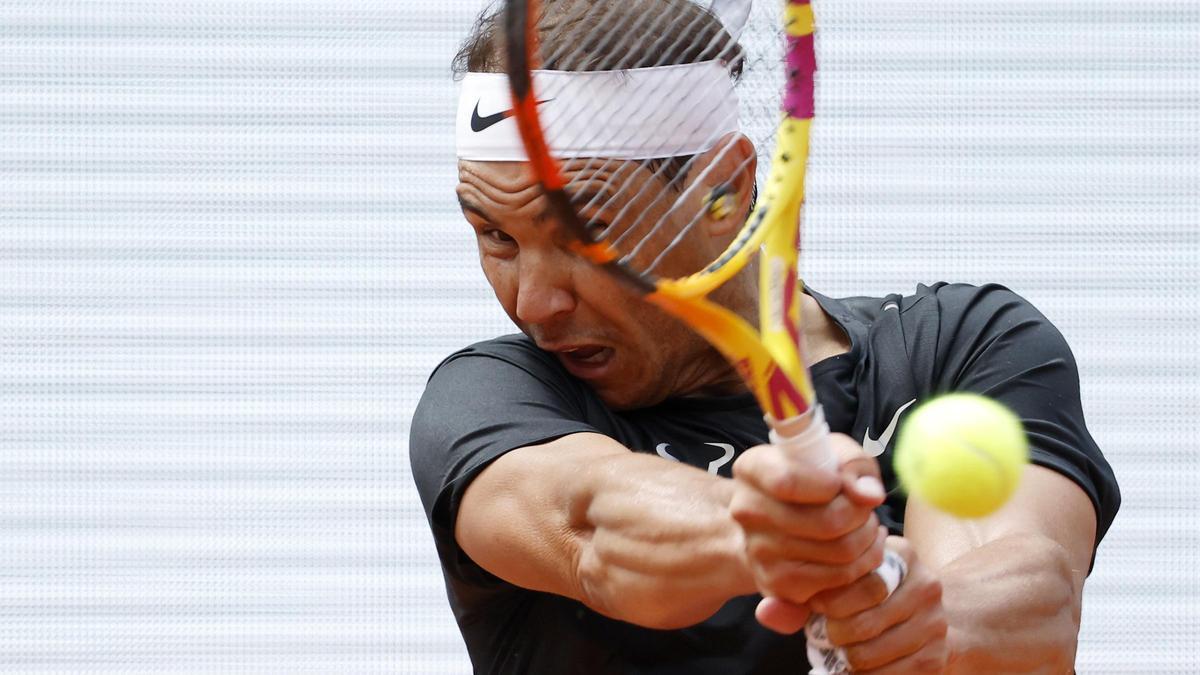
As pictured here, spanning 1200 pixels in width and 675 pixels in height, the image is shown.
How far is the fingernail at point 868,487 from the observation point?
102cm

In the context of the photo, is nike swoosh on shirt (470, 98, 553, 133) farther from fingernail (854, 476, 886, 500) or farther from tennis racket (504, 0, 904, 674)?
fingernail (854, 476, 886, 500)

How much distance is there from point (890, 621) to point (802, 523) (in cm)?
13

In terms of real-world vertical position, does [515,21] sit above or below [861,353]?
above

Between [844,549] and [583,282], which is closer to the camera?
[844,549]

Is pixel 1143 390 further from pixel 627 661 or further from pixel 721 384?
pixel 627 661

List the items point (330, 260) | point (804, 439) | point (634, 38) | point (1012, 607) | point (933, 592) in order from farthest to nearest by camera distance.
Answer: point (330, 260), point (634, 38), point (1012, 607), point (933, 592), point (804, 439)

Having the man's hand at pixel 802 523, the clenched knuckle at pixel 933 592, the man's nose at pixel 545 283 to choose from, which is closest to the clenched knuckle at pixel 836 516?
the man's hand at pixel 802 523

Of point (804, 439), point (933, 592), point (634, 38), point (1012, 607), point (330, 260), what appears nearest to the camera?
point (804, 439)

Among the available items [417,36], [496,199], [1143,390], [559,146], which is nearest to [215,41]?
[417,36]

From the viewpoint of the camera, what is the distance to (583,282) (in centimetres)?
149

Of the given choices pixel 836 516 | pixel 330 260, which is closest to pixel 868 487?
pixel 836 516

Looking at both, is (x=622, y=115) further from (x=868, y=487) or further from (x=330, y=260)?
(x=330, y=260)

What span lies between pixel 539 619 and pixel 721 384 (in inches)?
12.2

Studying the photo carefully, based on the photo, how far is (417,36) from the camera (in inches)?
104
